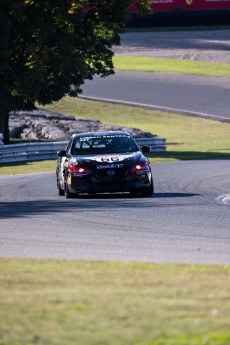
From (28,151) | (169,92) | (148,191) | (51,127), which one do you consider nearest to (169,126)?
(51,127)

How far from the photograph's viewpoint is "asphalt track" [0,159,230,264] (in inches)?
467

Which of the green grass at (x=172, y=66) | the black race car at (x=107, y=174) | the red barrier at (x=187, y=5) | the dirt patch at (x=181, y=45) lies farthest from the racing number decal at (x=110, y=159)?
the dirt patch at (x=181, y=45)

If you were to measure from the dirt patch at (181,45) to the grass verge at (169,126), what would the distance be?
16.4m

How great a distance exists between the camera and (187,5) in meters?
68.6

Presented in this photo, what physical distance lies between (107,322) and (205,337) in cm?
84

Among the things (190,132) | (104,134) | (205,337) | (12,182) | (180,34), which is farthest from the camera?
(180,34)

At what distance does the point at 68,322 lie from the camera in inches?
299

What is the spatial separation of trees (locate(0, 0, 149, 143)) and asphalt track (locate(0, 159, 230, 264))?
1274 cm

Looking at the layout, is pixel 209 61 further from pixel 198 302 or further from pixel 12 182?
pixel 198 302

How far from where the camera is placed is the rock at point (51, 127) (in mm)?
44000

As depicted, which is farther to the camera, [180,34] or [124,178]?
[180,34]

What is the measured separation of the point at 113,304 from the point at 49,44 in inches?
1217

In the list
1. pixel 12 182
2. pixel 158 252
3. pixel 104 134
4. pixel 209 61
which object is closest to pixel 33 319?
pixel 158 252

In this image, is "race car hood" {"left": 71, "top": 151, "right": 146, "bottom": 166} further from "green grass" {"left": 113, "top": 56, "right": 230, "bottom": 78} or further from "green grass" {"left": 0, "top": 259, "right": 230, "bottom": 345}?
"green grass" {"left": 113, "top": 56, "right": 230, "bottom": 78}
